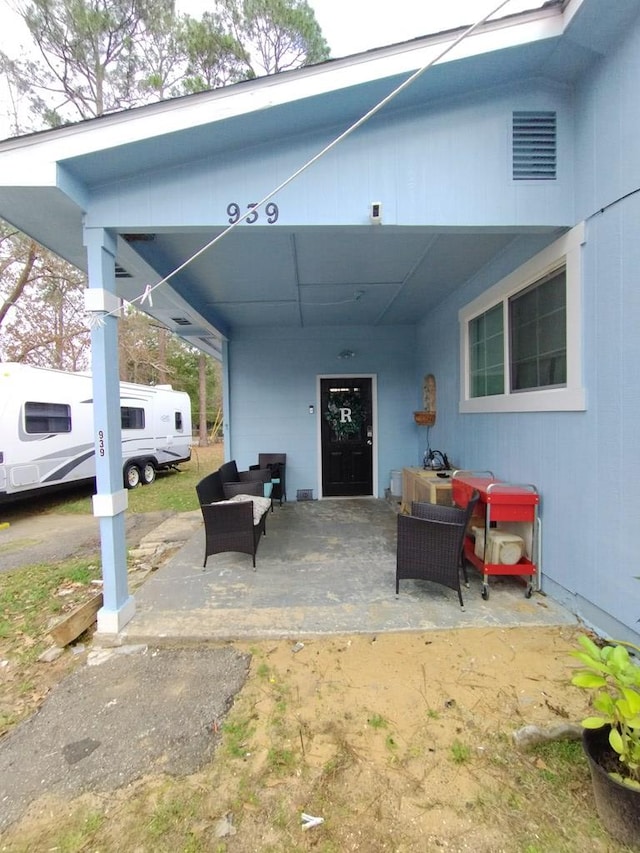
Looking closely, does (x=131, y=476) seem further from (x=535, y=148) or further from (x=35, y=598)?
(x=535, y=148)

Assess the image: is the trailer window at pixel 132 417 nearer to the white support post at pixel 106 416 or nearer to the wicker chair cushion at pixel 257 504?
the wicker chair cushion at pixel 257 504

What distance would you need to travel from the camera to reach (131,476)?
8.50 metres

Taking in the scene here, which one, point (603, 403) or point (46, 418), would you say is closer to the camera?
point (603, 403)

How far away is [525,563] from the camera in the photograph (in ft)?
9.54

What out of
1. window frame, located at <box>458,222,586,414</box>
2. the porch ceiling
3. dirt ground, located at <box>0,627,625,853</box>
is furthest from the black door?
dirt ground, located at <box>0,627,625,853</box>

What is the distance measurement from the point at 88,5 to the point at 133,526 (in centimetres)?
966

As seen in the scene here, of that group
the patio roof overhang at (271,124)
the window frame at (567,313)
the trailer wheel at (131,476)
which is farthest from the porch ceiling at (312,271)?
the trailer wheel at (131,476)

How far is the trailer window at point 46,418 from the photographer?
19.6ft

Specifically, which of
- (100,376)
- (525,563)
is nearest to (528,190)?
(525,563)

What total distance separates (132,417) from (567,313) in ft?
28.0

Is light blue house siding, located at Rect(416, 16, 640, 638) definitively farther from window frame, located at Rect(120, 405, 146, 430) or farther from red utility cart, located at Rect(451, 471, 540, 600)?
window frame, located at Rect(120, 405, 146, 430)

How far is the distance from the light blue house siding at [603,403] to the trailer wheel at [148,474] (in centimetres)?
843

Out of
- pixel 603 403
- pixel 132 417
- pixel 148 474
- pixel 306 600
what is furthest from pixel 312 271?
pixel 148 474

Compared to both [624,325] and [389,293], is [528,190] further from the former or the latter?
[389,293]
